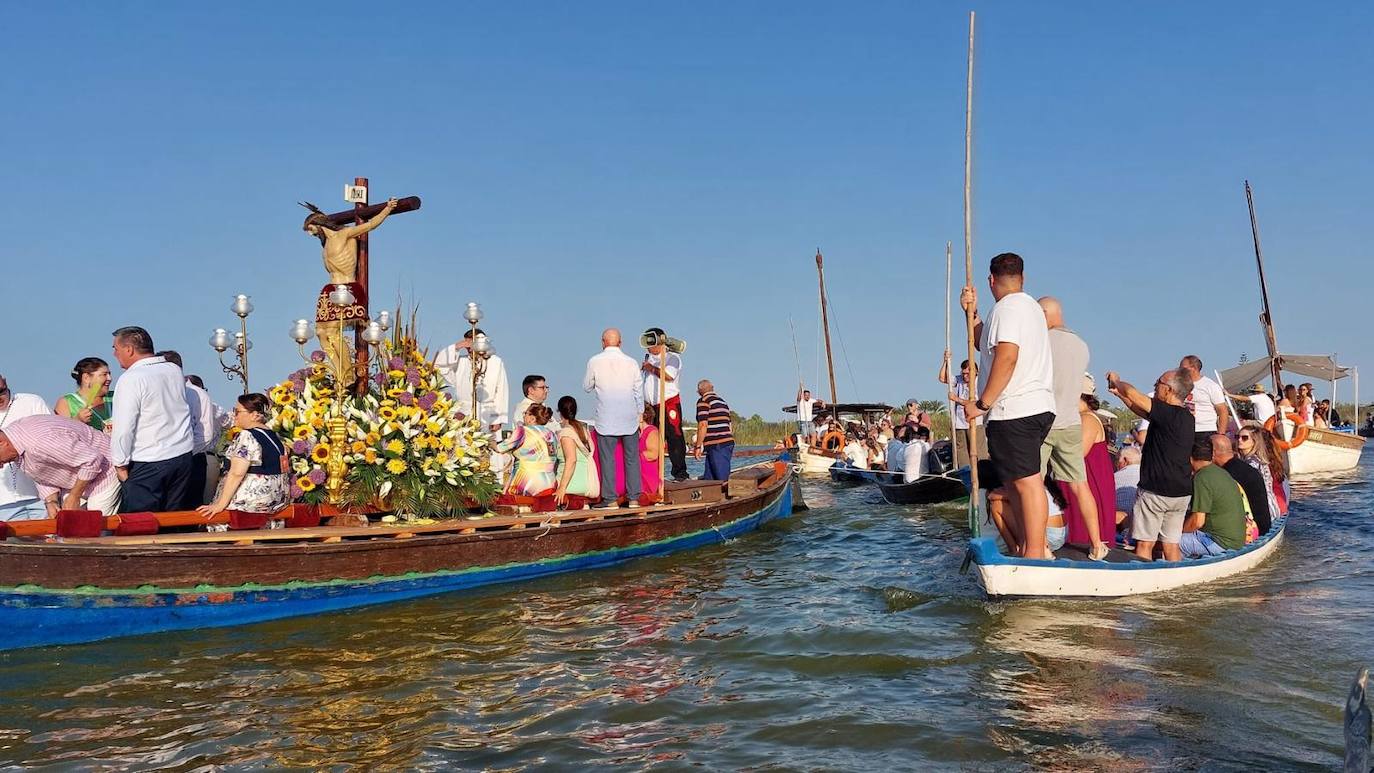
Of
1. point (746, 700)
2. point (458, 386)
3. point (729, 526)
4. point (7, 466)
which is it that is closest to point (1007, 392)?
point (746, 700)

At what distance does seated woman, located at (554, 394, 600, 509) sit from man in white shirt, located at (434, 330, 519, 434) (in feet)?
4.25

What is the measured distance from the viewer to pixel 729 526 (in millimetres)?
12438

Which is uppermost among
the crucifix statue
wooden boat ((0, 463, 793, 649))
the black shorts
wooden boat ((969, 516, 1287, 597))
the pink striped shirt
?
the crucifix statue

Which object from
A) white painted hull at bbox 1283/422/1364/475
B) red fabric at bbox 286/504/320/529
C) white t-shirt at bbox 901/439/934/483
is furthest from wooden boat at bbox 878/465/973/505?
red fabric at bbox 286/504/320/529

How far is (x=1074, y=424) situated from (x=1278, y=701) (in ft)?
8.57

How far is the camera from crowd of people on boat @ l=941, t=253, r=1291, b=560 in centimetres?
666

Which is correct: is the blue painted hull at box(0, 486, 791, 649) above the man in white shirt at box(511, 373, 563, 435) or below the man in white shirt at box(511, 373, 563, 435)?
below

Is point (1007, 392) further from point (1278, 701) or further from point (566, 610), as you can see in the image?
point (566, 610)

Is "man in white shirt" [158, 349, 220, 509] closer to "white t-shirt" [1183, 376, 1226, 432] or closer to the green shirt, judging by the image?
the green shirt

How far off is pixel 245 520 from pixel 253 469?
1.70 ft

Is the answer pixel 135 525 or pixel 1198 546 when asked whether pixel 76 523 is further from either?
pixel 1198 546

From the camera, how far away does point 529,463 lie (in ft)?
34.7

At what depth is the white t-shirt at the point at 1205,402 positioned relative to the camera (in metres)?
11.3

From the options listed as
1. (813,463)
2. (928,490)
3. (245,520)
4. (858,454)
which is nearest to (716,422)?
(928,490)
